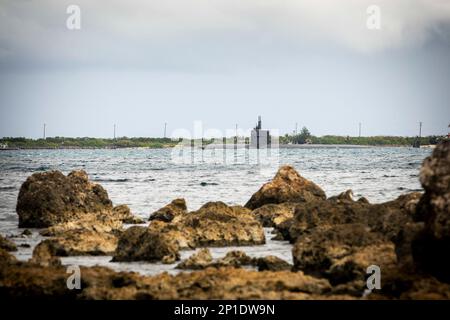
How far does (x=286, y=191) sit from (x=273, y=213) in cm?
245

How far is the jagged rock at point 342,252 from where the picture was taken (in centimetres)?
1554

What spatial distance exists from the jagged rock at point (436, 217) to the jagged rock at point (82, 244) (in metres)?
9.66

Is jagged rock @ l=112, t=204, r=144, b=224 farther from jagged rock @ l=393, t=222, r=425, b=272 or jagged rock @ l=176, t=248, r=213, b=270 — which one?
jagged rock @ l=393, t=222, r=425, b=272

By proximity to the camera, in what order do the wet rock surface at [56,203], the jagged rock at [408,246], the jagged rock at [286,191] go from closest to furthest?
the jagged rock at [408,246] < the wet rock surface at [56,203] < the jagged rock at [286,191]

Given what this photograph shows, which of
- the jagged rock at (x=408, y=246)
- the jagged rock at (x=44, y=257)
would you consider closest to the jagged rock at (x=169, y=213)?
the jagged rock at (x=44, y=257)

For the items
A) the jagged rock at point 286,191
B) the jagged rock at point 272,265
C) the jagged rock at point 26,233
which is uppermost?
the jagged rock at point 286,191

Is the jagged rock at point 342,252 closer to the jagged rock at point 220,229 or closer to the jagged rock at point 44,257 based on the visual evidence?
the jagged rock at point 220,229

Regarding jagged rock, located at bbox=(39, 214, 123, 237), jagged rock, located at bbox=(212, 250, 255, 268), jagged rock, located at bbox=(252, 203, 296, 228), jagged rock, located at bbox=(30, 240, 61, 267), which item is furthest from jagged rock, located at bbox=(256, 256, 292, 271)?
jagged rock, located at bbox=(252, 203, 296, 228)

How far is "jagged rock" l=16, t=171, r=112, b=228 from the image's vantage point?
28156 mm

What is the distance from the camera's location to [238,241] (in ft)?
→ 75.3

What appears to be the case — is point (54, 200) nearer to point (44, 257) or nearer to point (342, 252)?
point (44, 257)

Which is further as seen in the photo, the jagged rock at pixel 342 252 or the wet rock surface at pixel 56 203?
the wet rock surface at pixel 56 203

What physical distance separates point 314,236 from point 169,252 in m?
4.06

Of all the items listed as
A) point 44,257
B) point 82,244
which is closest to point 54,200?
point 82,244
